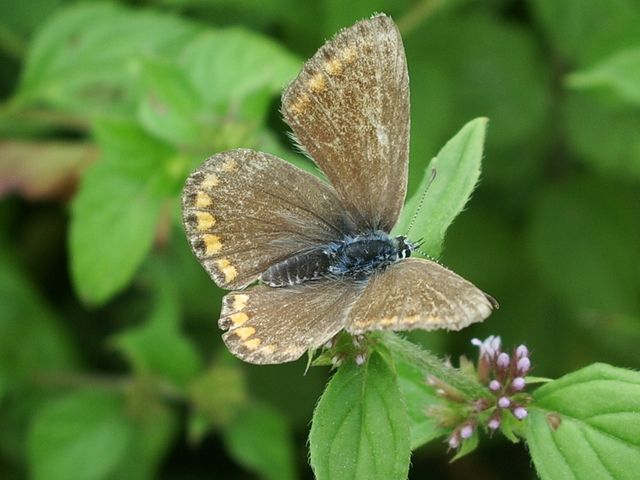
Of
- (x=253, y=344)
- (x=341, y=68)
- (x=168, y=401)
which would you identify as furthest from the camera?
(x=168, y=401)

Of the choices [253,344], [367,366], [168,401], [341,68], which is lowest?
[168,401]

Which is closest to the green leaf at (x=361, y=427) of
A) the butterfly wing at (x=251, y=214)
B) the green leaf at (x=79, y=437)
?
the butterfly wing at (x=251, y=214)

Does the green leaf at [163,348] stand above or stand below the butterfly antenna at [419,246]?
below

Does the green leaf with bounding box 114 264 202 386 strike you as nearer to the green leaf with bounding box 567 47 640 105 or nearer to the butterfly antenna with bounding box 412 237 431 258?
the butterfly antenna with bounding box 412 237 431 258

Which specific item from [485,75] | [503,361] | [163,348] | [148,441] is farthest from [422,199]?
[485,75]

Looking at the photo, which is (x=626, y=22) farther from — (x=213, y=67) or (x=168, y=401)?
(x=168, y=401)

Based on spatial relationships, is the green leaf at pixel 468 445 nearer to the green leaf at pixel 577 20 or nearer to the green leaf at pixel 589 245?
the green leaf at pixel 589 245

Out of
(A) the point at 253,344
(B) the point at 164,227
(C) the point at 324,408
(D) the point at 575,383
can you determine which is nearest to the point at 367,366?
(C) the point at 324,408
